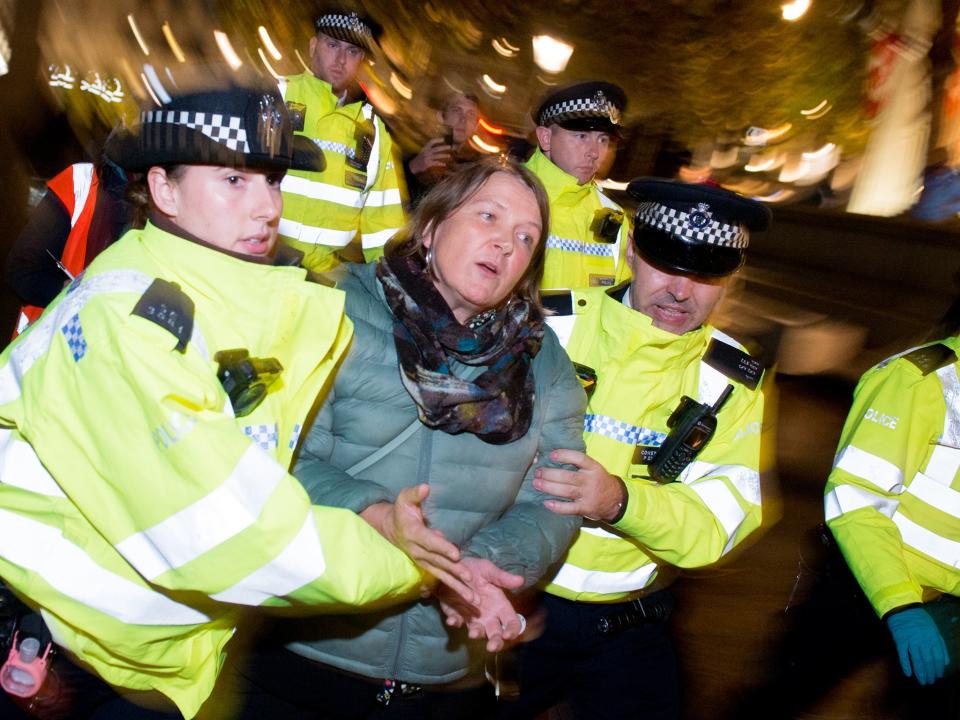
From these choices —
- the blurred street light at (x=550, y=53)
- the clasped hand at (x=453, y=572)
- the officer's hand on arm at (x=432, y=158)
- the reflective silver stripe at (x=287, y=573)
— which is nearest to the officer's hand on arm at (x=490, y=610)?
the clasped hand at (x=453, y=572)

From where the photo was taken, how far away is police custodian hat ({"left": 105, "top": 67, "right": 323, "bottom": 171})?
5.41ft

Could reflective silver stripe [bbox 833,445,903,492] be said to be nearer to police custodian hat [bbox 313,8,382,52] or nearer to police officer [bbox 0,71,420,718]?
police officer [bbox 0,71,420,718]

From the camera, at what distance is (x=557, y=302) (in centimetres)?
259

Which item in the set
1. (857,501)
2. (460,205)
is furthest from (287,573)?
(857,501)

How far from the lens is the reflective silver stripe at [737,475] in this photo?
8.10 ft

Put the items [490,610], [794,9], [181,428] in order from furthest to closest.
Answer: [794,9] → [490,610] → [181,428]

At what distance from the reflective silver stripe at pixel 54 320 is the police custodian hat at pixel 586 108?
10.3 ft

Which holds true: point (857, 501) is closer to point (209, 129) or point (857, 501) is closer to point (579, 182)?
point (209, 129)

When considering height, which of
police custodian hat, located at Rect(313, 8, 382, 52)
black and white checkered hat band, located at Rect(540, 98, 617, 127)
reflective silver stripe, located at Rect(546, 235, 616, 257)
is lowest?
reflective silver stripe, located at Rect(546, 235, 616, 257)

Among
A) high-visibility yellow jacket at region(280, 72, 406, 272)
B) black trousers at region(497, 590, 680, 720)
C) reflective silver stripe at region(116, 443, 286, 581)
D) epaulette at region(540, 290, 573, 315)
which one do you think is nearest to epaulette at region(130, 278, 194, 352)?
reflective silver stripe at region(116, 443, 286, 581)

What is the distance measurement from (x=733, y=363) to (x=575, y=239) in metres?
1.93

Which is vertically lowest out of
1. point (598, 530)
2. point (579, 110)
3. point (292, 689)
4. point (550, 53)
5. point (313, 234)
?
point (292, 689)

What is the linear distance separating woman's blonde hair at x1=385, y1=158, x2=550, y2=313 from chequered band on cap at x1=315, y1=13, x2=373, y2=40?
7.65ft

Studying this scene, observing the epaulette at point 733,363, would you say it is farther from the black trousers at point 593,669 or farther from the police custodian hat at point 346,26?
the police custodian hat at point 346,26
